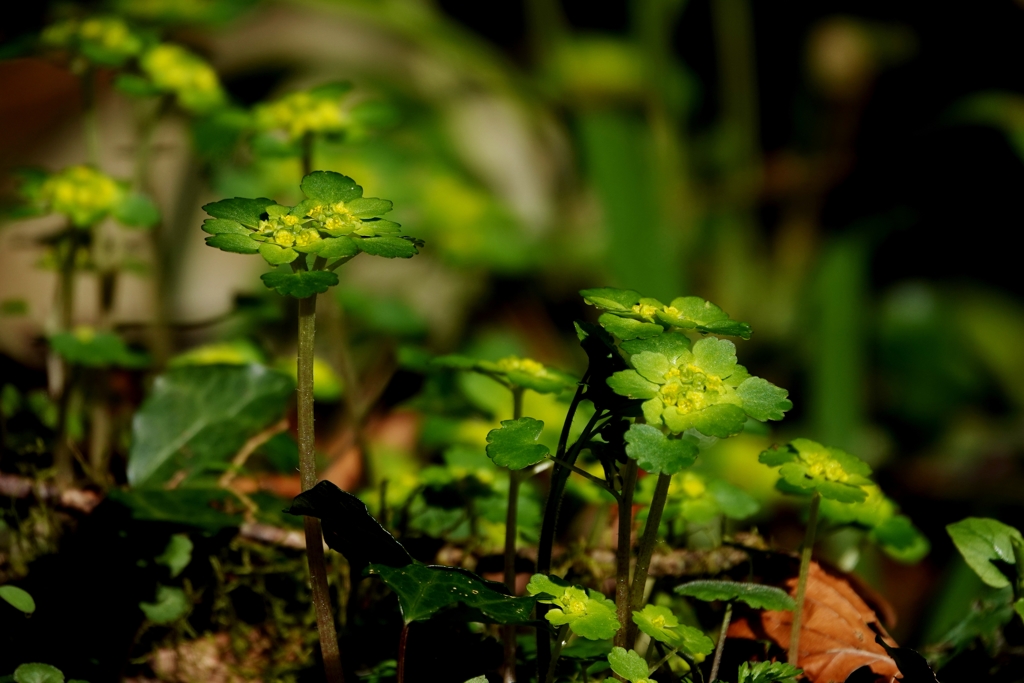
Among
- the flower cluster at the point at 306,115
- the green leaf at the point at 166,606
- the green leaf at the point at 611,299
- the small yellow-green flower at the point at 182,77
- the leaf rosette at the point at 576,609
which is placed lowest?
the green leaf at the point at 166,606

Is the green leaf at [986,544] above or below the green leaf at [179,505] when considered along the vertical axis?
above

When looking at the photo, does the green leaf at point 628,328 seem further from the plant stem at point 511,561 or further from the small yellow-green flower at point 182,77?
the small yellow-green flower at point 182,77

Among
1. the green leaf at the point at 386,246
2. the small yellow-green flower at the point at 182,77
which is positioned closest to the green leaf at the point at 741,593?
the green leaf at the point at 386,246

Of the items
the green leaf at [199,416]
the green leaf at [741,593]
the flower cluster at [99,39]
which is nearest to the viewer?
the green leaf at [741,593]

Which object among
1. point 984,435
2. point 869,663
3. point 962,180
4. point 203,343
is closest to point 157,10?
point 203,343

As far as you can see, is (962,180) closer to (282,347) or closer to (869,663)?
(282,347)

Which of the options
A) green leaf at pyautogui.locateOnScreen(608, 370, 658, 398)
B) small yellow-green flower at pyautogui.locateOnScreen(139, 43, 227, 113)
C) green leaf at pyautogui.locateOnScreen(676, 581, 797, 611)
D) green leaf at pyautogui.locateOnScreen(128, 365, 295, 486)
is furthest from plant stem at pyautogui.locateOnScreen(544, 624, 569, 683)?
small yellow-green flower at pyautogui.locateOnScreen(139, 43, 227, 113)
